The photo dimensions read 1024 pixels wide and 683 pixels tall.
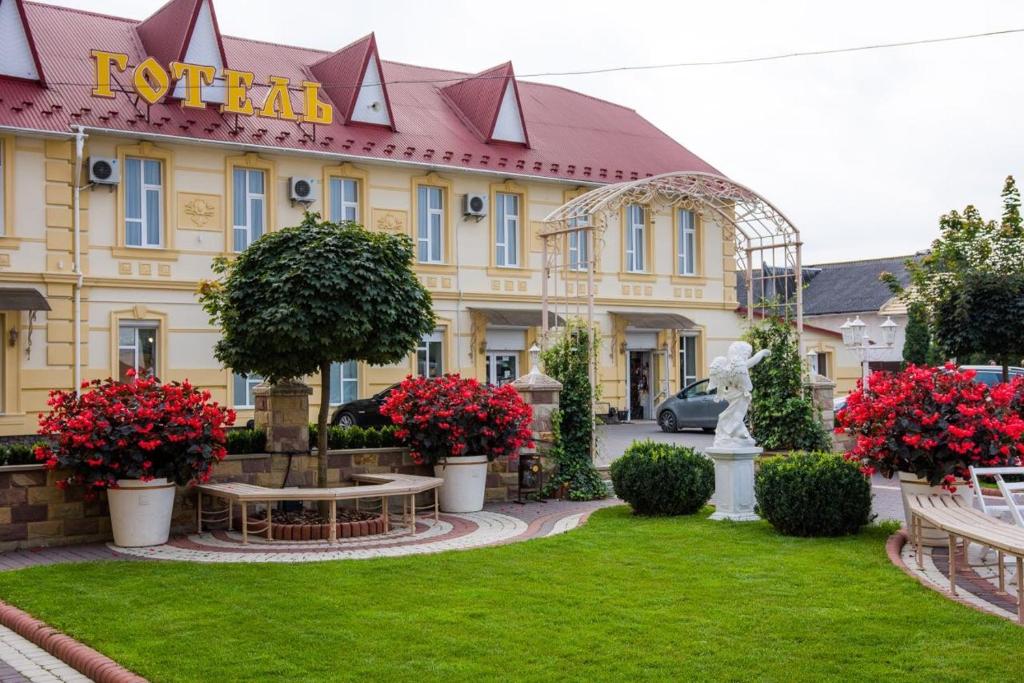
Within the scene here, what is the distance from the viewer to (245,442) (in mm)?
12773

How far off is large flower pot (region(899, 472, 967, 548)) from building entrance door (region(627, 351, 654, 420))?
21129mm

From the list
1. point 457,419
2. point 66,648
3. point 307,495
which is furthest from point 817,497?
point 66,648

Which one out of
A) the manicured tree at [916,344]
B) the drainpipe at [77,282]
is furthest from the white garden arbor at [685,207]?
the manicured tree at [916,344]

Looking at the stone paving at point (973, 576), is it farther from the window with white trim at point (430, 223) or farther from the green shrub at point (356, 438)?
the window with white trim at point (430, 223)

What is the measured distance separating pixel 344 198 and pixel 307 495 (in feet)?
52.5

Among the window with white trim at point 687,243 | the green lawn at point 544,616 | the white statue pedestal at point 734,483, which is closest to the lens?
the green lawn at point 544,616

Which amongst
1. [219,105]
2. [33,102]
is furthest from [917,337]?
[33,102]

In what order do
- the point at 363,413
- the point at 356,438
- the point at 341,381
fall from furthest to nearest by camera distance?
the point at 341,381
the point at 363,413
the point at 356,438

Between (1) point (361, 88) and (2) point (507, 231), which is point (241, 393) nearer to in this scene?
(1) point (361, 88)

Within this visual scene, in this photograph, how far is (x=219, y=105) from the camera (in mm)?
24797

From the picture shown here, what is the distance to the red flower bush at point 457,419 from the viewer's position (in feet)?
44.1

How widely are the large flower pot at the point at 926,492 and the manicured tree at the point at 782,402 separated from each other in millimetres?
8353

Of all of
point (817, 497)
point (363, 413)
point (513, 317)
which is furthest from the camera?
point (513, 317)

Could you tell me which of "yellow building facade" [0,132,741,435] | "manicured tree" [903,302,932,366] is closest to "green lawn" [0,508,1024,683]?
"yellow building facade" [0,132,741,435]
